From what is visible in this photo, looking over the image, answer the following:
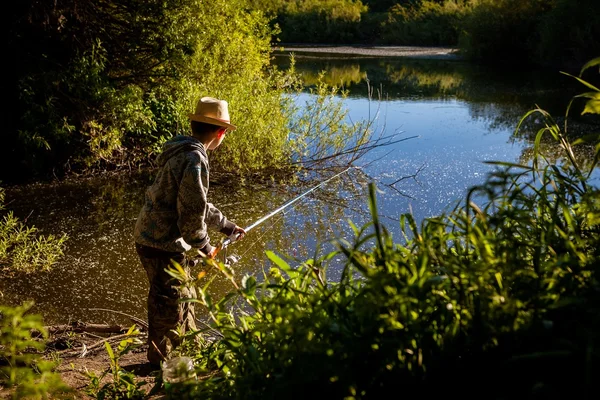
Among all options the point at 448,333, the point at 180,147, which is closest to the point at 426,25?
the point at 180,147

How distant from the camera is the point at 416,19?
124 feet

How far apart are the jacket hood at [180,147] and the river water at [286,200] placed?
1065 mm

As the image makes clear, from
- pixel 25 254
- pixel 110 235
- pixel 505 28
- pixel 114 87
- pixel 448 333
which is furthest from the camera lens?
pixel 505 28

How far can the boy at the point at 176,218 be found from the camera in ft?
11.6

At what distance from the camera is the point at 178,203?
11.7 feet

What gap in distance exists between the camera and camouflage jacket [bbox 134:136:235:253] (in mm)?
3525

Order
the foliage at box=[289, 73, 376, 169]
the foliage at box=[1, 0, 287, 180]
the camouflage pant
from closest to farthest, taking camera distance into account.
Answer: the camouflage pant < the foliage at box=[1, 0, 287, 180] < the foliage at box=[289, 73, 376, 169]

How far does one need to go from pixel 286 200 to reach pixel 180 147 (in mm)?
4567

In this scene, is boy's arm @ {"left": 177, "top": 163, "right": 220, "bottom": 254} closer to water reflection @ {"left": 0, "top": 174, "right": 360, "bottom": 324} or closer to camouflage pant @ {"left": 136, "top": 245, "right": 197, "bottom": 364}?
camouflage pant @ {"left": 136, "top": 245, "right": 197, "bottom": 364}

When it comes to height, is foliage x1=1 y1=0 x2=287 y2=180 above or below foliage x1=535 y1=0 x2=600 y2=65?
below

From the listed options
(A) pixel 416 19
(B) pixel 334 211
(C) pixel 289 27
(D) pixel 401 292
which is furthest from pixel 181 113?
(C) pixel 289 27

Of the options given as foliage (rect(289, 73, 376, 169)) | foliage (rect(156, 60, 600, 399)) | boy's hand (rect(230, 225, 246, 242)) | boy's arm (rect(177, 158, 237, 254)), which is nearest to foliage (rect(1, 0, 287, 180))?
foliage (rect(289, 73, 376, 169))

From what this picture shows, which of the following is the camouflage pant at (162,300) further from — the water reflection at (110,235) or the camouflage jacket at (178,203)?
the water reflection at (110,235)

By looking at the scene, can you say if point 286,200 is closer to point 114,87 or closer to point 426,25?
point 114,87
